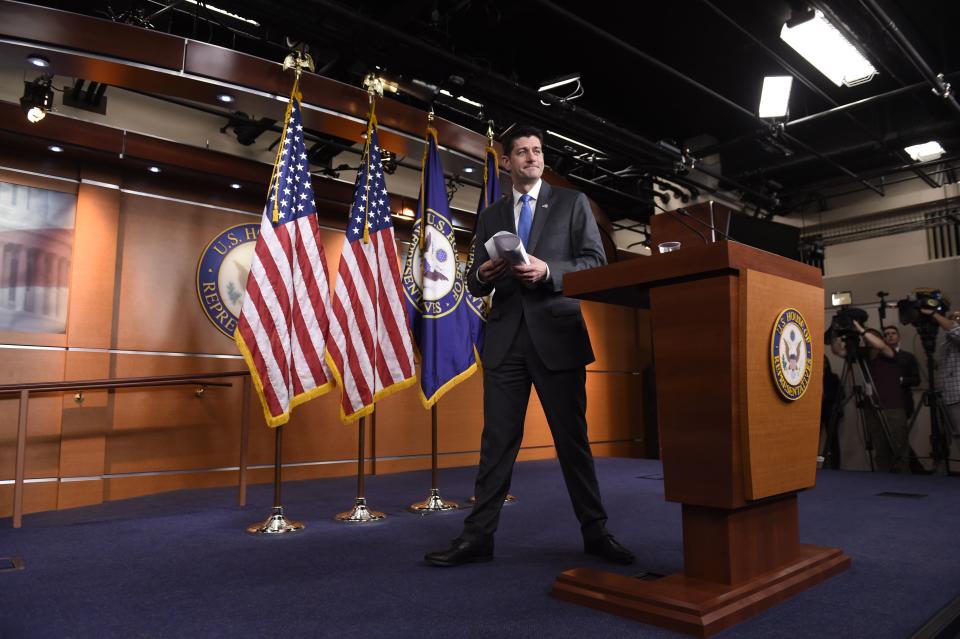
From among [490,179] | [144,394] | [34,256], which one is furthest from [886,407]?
[34,256]

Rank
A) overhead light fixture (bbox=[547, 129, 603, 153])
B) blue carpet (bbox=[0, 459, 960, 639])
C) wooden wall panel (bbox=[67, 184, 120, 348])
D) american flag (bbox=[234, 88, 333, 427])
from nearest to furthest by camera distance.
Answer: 1. blue carpet (bbox=[0, 459, 960, 639])
2. american flag (bbox=[234, 88, 333, 427])
3. wooden wall panel (bbox=[67, 184, 120, 348])
4. overhead light fixture (bbox=[547, 129, 603, 153])

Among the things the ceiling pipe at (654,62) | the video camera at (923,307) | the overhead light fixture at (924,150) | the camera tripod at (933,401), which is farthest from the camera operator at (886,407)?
the overhead light fixture at (924,150)

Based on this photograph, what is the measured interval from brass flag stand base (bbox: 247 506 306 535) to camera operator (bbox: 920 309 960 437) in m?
6.01

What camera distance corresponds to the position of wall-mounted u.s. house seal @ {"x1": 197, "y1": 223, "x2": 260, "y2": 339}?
17.1ft

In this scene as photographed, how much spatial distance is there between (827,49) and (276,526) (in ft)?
18.3

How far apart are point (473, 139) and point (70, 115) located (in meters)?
3.17

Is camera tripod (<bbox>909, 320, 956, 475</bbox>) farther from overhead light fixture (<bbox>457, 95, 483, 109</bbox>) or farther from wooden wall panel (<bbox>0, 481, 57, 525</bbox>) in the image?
wooden wall panel (<bbox>0, 481, 57, 525</bbox>)

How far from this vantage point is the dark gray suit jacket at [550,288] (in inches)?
86.1

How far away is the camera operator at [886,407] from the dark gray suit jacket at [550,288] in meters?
5.19

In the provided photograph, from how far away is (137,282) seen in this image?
492 centimetres

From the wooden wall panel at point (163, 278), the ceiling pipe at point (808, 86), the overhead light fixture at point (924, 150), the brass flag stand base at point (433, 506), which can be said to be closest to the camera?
the brass flag stand base at point (433, 506)

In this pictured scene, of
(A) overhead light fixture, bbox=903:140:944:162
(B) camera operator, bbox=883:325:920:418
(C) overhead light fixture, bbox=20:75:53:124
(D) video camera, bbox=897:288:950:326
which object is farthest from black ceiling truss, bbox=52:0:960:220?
(B) camera operator, bbox=883:325:920:418

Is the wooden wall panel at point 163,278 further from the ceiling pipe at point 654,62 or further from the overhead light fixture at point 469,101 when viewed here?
the ceiling pipe at point 654,62

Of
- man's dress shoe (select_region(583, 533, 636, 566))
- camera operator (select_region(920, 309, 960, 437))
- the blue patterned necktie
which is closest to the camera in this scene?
man's dress shoe (select_region(583, 533, 636, 566))
